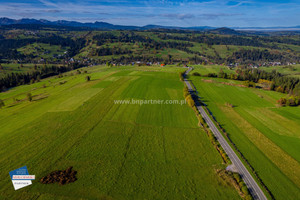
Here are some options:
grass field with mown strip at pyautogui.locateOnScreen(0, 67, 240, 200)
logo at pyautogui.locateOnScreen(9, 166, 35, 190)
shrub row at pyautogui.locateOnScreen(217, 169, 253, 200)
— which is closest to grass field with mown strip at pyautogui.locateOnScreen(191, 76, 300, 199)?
shrub row at pyautogui.locateOnScreen(217, 169, 253, 200)

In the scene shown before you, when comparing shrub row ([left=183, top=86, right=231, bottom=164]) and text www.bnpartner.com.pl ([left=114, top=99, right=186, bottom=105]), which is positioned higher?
text www.bnpartner.com.pl ([left=114, top=99, right=186, bottom=105])

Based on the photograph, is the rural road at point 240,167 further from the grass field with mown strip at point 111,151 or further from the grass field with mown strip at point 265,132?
the grass field with mown strip at point 111,151

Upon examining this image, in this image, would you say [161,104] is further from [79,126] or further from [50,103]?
[50,103]

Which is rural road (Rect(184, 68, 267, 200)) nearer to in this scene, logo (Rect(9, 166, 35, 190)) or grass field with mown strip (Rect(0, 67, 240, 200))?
grass field with mown strip (Rect(0, 67, 240, 200))

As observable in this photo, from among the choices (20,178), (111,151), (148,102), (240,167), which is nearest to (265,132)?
(240,167)

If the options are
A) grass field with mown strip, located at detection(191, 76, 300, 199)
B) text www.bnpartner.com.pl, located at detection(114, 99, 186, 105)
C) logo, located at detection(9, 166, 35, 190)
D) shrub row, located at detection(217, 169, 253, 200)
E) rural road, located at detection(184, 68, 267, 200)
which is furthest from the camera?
text www.bnpartner.com.pl, located at detection(114, 99, 186, 105)

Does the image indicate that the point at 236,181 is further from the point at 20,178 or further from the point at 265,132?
the point at 20,178
